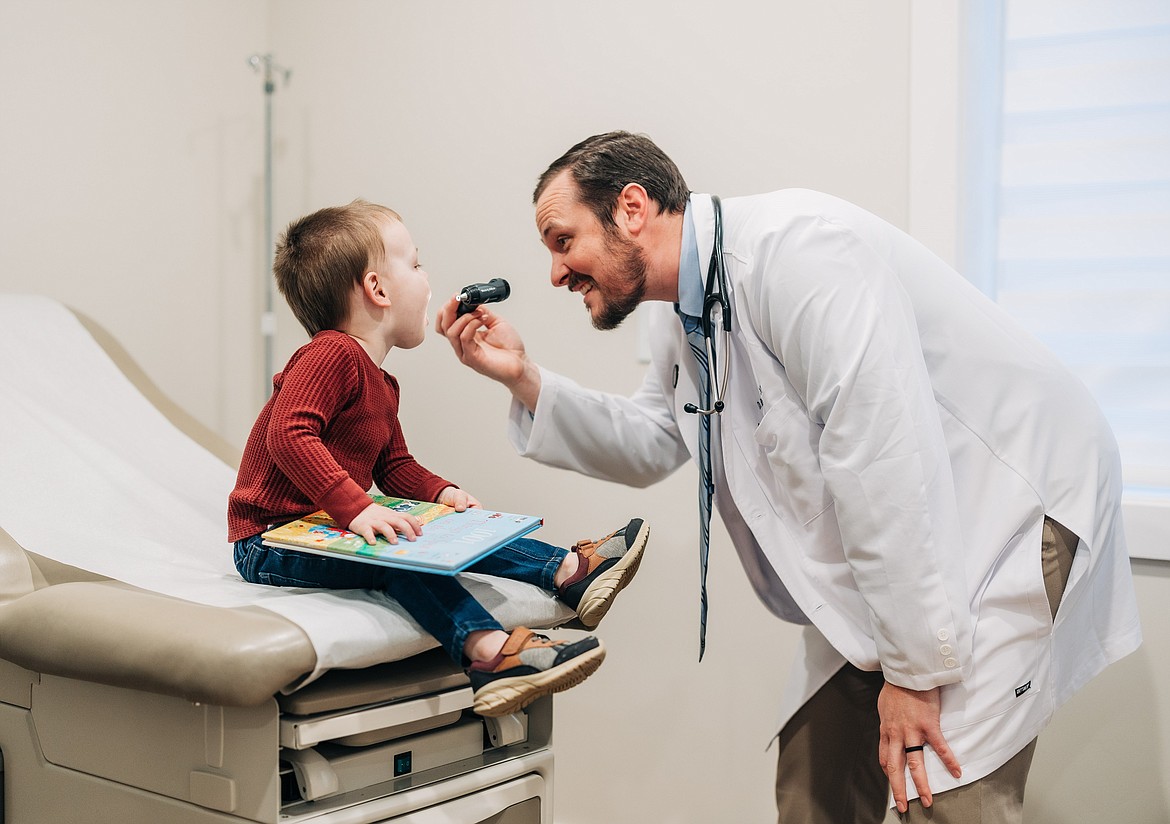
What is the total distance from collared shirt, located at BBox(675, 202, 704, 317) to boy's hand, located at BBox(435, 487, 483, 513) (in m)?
0.40

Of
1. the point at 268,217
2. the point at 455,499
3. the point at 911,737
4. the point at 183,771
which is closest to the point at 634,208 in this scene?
the point at 455,499

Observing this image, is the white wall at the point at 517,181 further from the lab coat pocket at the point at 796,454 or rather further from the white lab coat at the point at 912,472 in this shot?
the lab coat pocket at the point at 796,454

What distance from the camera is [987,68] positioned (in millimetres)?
1832

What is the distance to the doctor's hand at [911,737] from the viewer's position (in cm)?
119

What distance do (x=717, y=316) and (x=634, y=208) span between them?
196mm

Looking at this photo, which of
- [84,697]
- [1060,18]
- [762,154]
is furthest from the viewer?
[762,154]

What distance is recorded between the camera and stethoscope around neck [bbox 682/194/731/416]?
134 centimetres

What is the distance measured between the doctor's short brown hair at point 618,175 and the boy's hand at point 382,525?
51 centimetres

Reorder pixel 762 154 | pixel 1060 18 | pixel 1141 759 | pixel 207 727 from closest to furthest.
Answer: pixel 207 727 < pixel 1141 759 < pixel 1060 18 < pixel 762 154

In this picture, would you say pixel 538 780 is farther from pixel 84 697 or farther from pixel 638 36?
pixel 638 36

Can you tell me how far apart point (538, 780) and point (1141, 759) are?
105 centimetres

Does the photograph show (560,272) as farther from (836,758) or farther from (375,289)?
(836,758)

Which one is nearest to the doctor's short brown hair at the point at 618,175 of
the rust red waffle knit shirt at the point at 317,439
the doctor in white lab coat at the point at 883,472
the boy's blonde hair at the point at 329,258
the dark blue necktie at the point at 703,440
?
the doctor in white lab coat at the point at 883,472

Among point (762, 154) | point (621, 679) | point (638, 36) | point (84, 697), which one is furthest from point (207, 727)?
point (638, 36)
